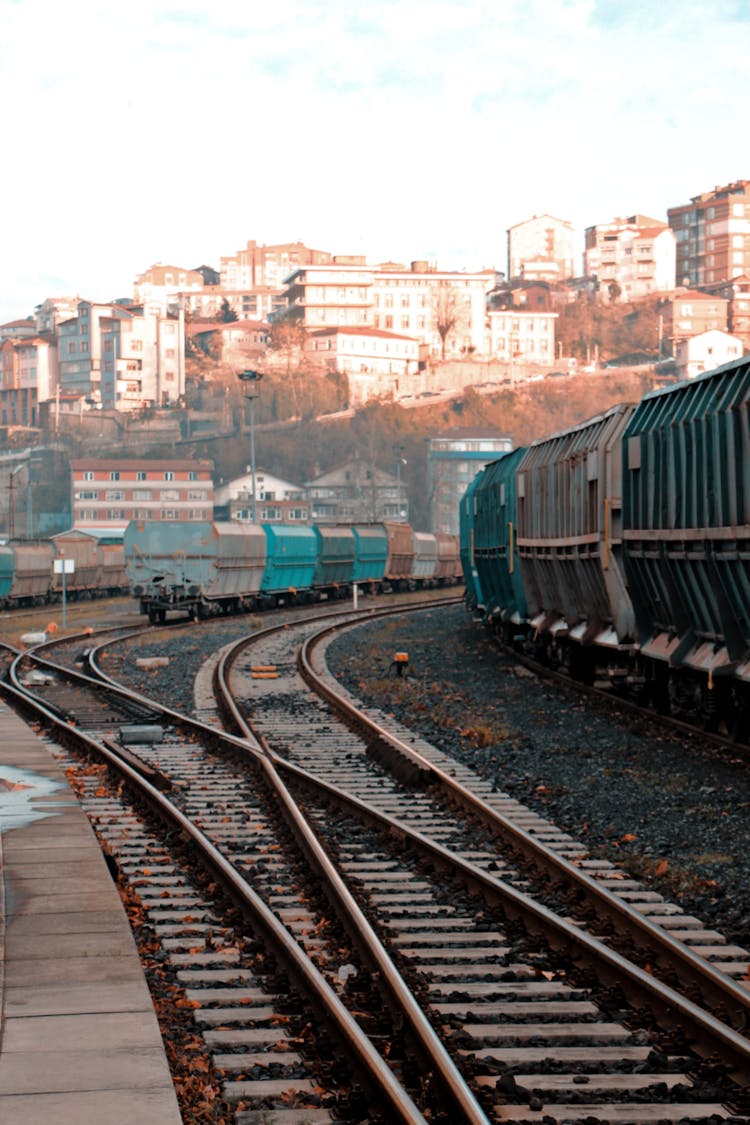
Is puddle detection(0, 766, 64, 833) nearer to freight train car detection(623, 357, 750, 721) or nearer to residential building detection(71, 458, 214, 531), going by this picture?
freight train car detection(623, 357, 750, 721)

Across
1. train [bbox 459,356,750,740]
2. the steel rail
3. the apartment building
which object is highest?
the apartment building

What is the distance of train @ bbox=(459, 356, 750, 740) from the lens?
16.0 m

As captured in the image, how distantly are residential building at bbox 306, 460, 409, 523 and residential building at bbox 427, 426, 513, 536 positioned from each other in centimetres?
361

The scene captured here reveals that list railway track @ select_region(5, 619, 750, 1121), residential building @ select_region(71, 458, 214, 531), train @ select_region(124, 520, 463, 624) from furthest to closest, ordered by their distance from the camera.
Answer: residential building @ select_region(71, 458, 214, 531)
train @ select_region(124, 520, 463, 624)
railway track @ select_region(5, 619, 750, 1121)

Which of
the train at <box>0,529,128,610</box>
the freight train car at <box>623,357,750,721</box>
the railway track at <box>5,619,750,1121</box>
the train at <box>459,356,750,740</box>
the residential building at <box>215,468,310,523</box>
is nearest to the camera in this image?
the railway track at <box>5,619,750,1121</box>

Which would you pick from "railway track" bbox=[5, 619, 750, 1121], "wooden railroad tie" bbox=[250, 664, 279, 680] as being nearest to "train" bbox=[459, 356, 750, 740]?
"railway track" bbox=[5, 619, 750, 1121]

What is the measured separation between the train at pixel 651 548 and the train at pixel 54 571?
34.3 m

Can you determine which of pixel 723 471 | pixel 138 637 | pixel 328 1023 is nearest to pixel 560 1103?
pixel 328 1023

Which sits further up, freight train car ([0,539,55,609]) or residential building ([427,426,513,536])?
residential building ([427,426,513,536])

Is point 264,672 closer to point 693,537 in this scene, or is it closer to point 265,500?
point 693,537

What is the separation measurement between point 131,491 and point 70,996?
149433mm

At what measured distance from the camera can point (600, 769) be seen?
53.6 feet

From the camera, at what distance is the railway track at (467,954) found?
6789 millimetres

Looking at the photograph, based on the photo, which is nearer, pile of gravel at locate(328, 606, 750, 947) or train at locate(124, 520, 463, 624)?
pile of gravel at locate(328, 606, 750, 947)
